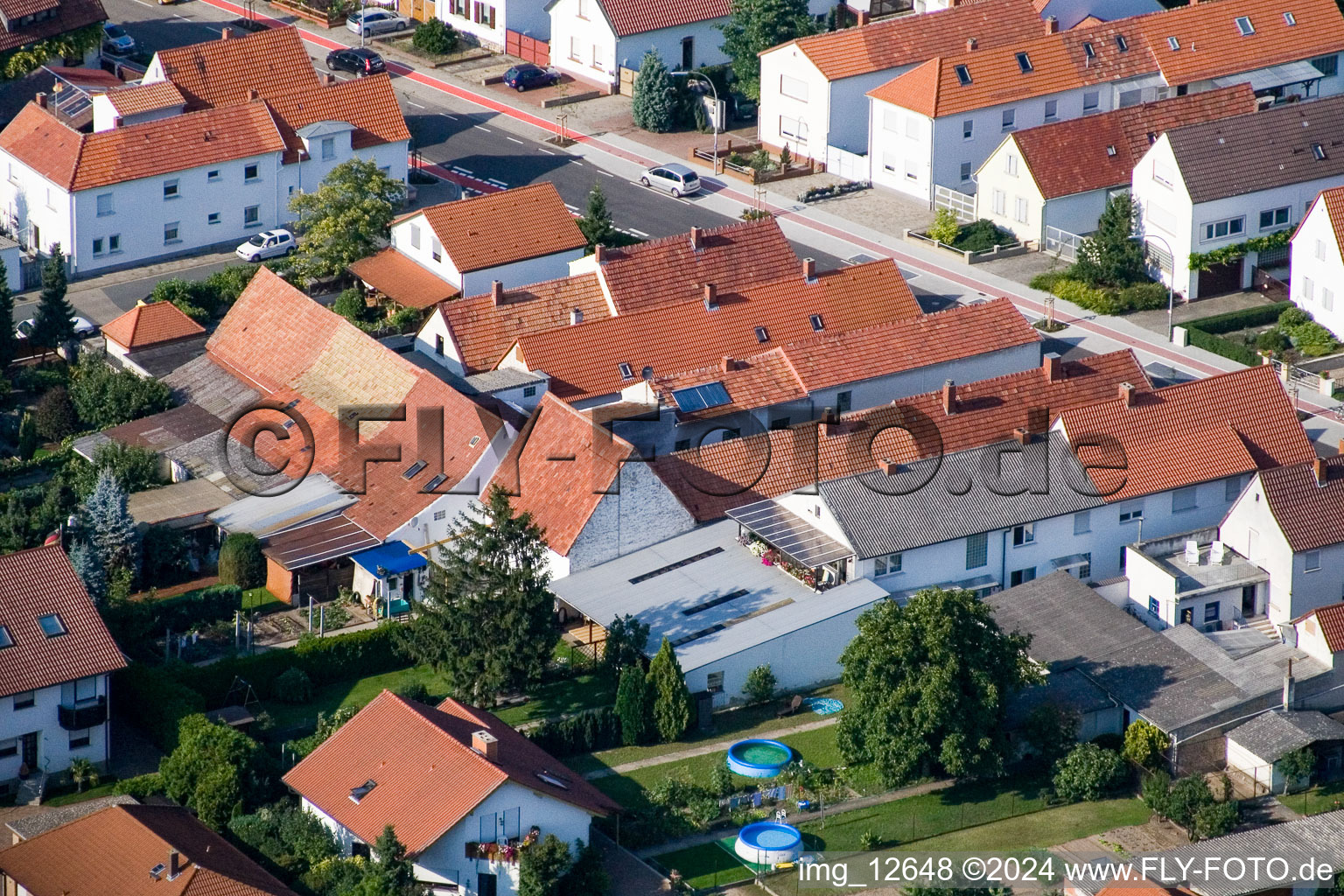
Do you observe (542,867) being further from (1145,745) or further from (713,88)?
(713,88)

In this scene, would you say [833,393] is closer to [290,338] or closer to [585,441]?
[585,441]

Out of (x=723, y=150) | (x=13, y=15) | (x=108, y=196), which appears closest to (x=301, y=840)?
(x=108, y=196)

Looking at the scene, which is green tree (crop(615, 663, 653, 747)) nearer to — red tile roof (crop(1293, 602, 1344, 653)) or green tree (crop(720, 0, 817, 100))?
red tile roof (crop(1293, 602, 1344, 653))

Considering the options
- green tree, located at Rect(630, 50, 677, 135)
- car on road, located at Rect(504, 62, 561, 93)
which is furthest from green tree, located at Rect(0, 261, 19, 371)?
green tree, located at Rect(630, 50, 677, 135)

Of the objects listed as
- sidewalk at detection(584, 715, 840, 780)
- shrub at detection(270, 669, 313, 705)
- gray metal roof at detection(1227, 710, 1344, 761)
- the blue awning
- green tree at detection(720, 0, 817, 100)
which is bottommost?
sidewalk at detection(584, 715, 840, 780)

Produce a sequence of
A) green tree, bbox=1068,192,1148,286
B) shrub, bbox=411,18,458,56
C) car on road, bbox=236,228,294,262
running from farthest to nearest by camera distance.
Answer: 1. shrub, bbox=411,18,458,56
2. car on road, bbox=236,228,294,262
3. green tree, bbox=1068,192,1148,286

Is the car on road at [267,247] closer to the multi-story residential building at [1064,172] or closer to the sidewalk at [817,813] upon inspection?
the multi-story residential building at [1064,172]
